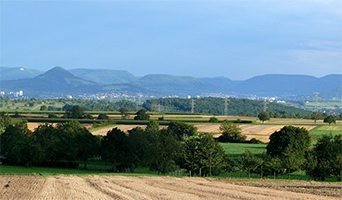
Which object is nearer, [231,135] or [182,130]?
[231,135]

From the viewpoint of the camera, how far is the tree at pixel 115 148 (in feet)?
262

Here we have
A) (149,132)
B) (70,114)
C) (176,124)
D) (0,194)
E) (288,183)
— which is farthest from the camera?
(70,114)

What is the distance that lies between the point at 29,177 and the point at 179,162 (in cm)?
2291

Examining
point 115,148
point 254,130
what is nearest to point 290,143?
point 115,148

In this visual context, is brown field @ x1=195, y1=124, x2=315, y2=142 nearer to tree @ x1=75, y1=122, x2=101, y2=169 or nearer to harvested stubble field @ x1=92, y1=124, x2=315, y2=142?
harvested stubble field @ x1=92, y1=124, x2=315, y2=142

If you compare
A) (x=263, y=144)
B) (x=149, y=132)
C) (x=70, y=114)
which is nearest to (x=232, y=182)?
(x=149, y=132)

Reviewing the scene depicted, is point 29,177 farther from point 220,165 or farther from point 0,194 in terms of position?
point 220,165

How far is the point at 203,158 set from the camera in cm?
6919

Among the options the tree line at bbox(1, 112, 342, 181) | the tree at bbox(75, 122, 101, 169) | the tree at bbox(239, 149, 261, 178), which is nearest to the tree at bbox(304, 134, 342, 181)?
the tree line at bbox(1, 112, 342, 181)

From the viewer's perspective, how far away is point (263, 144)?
106m

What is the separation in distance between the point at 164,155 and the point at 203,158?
5803 millimetres

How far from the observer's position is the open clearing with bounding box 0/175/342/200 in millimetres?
41625

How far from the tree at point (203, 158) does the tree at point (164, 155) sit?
1960 millimetres

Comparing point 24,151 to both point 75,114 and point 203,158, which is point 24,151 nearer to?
point 203,158
